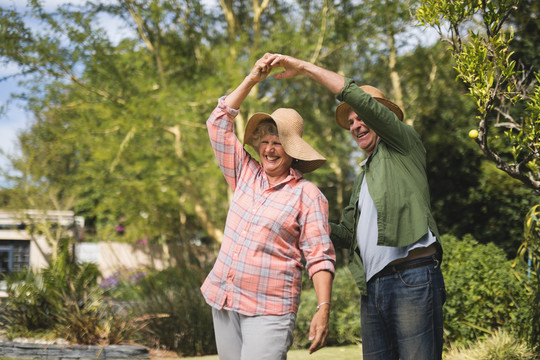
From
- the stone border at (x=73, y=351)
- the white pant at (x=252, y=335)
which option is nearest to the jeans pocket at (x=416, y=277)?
the white pant at (x=252, y=335)

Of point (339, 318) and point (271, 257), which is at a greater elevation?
point (271, 257)

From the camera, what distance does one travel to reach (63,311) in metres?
6.09

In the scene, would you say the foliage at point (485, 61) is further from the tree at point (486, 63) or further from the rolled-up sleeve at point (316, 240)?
the rolled-up sleeve at point (316, 240)

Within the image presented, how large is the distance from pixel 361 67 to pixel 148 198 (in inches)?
276

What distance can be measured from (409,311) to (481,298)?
3.56m

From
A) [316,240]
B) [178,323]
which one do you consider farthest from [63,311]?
[316,240]

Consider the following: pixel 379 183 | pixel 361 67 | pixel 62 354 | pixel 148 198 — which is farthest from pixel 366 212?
pixel 361 67

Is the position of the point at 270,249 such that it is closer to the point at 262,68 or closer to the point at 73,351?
the point at 262,68

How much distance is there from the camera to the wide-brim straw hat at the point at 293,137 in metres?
2.60

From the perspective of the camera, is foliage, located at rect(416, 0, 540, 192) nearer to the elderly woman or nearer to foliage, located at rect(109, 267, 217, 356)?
the elderly woman

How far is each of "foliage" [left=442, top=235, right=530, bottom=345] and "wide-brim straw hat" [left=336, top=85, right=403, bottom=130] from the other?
3181mm

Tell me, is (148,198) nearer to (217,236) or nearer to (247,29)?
(217,236)

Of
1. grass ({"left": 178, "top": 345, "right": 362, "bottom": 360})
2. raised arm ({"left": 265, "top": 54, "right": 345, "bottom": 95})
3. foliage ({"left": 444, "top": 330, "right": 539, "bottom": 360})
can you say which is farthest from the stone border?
raised arm ({"left": 265, "top": 54, "right": 345, "bottom": 95})

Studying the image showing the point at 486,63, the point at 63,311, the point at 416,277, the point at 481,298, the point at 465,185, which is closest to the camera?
the point at 416,277
